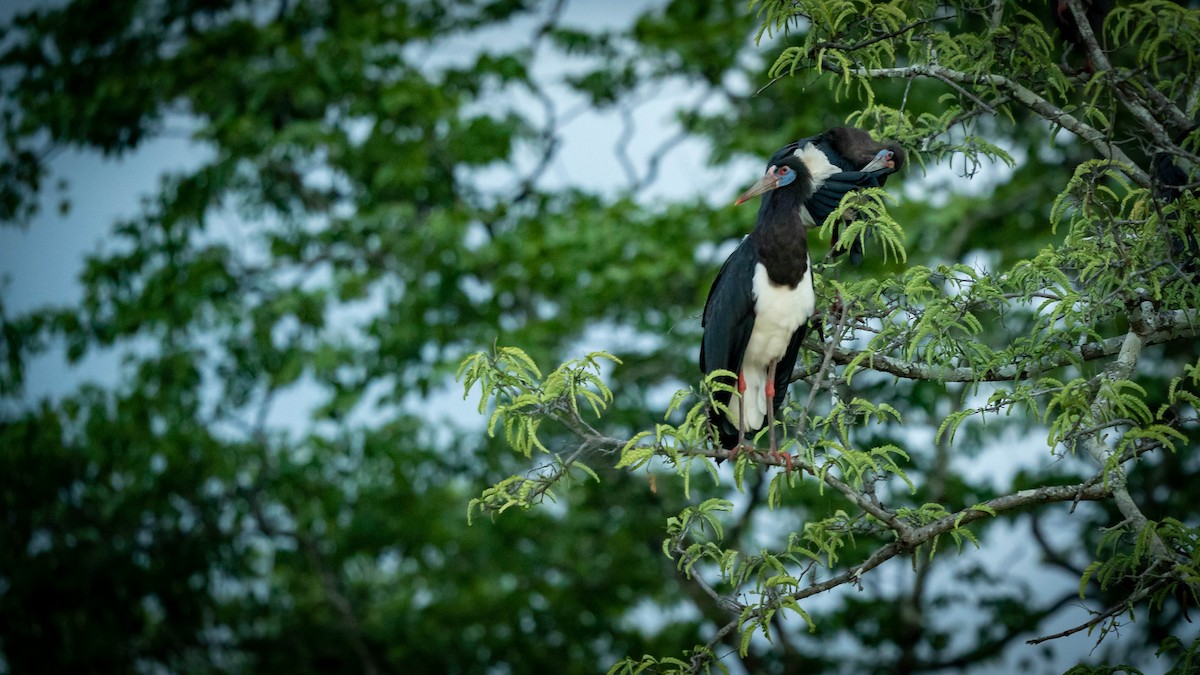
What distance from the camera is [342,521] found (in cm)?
959

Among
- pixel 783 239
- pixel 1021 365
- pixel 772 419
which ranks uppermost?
pixel 783 239

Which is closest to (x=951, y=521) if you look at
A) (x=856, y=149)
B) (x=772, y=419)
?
(x=772, y=419)

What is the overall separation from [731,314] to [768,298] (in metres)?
0.18

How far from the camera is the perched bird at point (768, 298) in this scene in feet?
14.5

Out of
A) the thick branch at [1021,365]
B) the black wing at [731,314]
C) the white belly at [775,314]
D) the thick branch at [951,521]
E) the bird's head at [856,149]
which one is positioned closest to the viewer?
the thick branch at [951,521]

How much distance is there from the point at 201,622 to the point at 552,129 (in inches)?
178

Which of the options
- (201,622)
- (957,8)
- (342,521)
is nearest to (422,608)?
(342,521)

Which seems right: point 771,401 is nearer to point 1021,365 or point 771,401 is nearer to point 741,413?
point 741,413

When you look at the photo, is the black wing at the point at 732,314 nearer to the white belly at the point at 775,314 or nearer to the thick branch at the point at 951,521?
the white belly at the point at 775,314

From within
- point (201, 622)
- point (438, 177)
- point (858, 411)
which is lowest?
point (858, 411)

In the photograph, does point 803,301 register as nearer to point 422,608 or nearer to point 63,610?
point 422,608

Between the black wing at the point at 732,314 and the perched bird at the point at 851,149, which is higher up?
the perched bird at the point at 851,149

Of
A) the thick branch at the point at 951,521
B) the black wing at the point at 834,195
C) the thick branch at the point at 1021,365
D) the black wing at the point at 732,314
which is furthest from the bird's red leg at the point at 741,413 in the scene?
the black wing at the point at 834,195

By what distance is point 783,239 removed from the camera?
14.6ft
